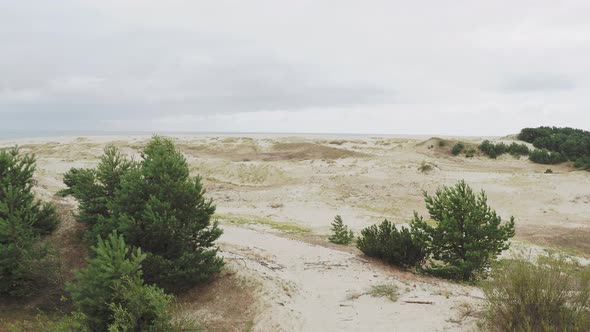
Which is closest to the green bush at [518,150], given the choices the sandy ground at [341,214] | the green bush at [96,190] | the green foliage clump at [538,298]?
the sandy ground at [341,214]

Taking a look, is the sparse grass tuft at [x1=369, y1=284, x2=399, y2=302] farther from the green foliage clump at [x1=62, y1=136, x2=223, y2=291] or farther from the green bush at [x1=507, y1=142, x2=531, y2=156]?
the green bush at [x1=507, y1=142, x2=531, y2=156]

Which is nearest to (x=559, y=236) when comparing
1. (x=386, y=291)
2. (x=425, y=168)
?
(x=386, y=291)

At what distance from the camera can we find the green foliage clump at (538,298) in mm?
6938

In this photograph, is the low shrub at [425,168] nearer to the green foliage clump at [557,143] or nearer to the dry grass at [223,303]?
the green foliage clump at [557,143]

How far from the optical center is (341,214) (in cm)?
2633

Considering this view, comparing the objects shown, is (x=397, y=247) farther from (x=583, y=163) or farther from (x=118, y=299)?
(x=583, y=163)

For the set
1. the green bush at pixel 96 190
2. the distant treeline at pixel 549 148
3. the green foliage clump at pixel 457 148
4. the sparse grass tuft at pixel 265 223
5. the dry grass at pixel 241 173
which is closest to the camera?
the green bush at pixel 96 190

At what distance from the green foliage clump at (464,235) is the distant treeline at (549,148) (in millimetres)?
38569

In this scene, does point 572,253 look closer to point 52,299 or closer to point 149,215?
point 149,215

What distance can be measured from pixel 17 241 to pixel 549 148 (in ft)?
209

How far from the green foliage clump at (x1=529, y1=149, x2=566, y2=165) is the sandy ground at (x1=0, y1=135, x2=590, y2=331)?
1.85 meters

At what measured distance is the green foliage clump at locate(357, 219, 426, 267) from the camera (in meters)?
13.8

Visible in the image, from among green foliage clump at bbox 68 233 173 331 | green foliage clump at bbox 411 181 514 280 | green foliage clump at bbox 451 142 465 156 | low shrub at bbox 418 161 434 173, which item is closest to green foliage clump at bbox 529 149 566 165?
green foliage clump at bbox 451 142 465 156

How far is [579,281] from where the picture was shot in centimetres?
726
